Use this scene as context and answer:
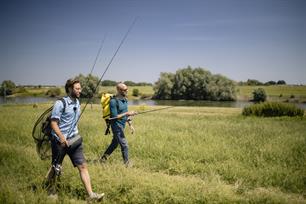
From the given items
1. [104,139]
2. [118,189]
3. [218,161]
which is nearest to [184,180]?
[118,189]

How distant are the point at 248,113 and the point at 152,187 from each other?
2460cm

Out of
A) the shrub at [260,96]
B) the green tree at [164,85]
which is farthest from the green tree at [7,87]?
the shrub at [260,96]

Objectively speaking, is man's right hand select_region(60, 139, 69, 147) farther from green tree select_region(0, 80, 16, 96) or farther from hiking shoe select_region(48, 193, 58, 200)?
green tree select_region(0, 80, 16, 96)

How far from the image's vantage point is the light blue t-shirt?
4707mm

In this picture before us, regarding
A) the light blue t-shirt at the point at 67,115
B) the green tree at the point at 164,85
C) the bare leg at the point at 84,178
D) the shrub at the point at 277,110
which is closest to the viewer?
the light blue t-shirt at the point at 67,115

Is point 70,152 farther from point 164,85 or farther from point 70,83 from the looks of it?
point 164,85

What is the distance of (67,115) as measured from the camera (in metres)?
4.86

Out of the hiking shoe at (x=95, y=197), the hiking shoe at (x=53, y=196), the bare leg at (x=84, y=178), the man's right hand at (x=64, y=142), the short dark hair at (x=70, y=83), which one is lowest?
the hiking shoe at (x=53, y=196)

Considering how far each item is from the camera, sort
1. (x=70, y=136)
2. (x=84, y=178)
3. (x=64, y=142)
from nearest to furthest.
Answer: (x=64, y=142), (x=84, y=178), (x=70, y=136)

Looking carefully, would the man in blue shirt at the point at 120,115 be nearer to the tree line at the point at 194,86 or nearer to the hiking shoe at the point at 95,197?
the hiking shoe at the point at 95,197

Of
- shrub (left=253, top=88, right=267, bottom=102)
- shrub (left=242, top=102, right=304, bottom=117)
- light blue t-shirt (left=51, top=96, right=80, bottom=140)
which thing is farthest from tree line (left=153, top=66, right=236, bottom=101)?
light blue t-shirt (left=51, top=96, right=80, bottom=140)

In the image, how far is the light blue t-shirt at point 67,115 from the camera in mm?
4707

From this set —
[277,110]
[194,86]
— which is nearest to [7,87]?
[194,86]

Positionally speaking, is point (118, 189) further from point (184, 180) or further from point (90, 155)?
point (90, 155)
